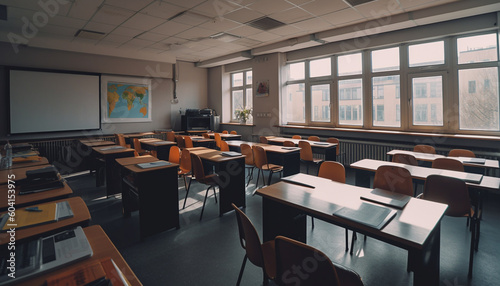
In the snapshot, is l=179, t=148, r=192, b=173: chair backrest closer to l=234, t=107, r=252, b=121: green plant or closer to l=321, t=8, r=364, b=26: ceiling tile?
l=321, t=8, r=364, b=26: ceiling tile

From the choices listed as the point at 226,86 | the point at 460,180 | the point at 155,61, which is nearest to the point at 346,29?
the point at 460,180

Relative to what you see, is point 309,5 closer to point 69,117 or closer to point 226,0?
point 226,0

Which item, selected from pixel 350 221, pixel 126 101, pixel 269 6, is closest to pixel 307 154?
pixel 269 6

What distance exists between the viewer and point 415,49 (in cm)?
573

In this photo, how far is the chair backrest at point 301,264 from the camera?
4.23 ft

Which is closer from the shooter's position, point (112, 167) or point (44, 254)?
point (44, 254)

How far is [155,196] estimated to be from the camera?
10.4 feet

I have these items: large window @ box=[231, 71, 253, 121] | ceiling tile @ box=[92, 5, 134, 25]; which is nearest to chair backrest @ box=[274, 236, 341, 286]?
ceiling tile @ box=[92, 5, 134, 25]

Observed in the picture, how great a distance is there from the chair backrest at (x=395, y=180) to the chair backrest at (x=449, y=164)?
1.17m

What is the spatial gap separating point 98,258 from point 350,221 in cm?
143

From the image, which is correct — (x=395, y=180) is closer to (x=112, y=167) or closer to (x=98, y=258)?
(x=98, y=258)

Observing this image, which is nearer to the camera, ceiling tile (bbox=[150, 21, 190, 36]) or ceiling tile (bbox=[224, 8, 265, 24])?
ceiling tile (bbox=[224, 8, 265, 24])

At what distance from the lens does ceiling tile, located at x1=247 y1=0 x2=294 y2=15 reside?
4500 mm

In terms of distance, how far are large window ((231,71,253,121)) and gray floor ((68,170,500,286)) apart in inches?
239
